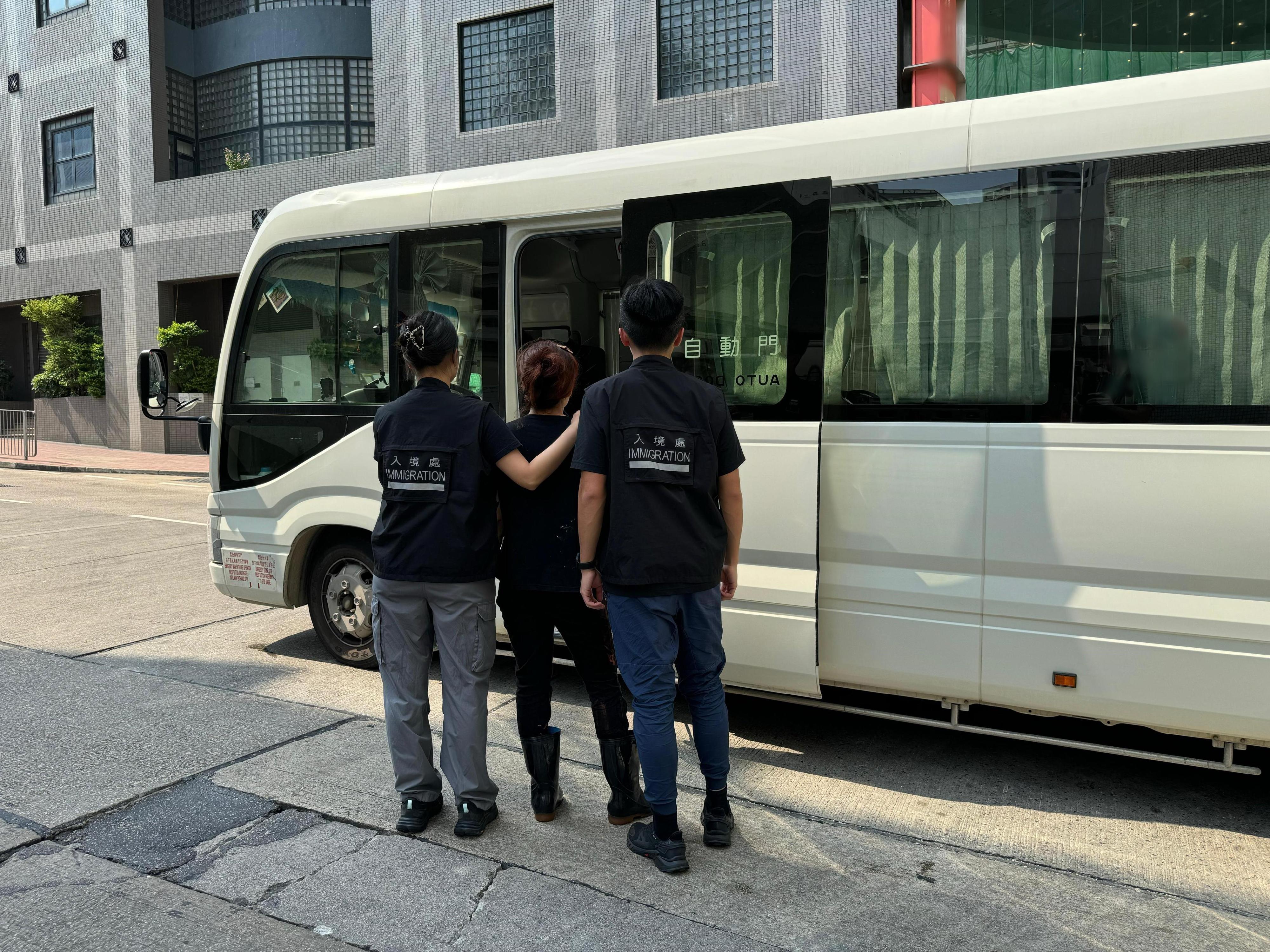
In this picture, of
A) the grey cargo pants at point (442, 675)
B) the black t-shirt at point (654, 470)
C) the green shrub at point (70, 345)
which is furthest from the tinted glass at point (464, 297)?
the green shrub at point (70, 345)

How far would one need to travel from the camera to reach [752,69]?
1638 cm

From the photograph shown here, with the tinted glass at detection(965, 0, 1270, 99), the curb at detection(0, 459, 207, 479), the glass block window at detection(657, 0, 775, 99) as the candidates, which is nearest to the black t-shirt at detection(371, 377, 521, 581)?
the tinted glass at detection(965, 0, 1270, 99)

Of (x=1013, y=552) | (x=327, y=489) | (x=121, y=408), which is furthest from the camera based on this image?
(x=121, y=408)

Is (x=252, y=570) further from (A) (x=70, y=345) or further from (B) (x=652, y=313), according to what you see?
(A) (x=70, y=345)

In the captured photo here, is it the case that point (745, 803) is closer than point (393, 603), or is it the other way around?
point (393, 603)

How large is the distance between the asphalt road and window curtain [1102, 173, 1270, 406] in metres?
1.69

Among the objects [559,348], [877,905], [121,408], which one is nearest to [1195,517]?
[877,905]

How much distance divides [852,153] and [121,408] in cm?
2562

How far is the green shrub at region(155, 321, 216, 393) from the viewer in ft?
77.7

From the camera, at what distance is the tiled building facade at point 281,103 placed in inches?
647

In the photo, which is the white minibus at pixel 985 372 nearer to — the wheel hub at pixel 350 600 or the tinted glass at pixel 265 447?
the tinted glass at pixel 265 447

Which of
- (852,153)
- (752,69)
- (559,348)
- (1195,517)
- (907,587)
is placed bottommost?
(907,587)

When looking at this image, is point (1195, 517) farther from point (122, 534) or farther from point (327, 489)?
point (122, 534)

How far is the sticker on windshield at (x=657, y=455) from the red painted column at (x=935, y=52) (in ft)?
8.18
